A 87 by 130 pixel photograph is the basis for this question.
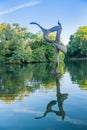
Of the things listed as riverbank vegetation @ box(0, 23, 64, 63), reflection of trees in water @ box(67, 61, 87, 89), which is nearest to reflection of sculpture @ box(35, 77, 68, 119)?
reflection of trees in water @ box(67, 61, 87, 89)

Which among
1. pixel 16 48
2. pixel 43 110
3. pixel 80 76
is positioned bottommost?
pixel 43 110

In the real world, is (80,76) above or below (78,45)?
below

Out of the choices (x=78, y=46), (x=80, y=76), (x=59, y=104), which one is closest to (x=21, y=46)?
(x=78, y=46)

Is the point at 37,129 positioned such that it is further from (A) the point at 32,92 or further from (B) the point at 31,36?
(B) the point at 31,36

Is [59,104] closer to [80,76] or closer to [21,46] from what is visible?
[80,76]

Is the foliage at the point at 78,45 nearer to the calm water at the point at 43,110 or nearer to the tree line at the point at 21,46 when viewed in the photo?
the tree line at the point at 21,46

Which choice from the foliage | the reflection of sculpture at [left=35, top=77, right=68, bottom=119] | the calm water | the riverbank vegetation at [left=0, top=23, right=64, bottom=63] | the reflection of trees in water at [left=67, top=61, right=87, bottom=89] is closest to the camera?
the calm water

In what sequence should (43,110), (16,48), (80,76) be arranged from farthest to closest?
(16,48) → (80,76) → (43,110)

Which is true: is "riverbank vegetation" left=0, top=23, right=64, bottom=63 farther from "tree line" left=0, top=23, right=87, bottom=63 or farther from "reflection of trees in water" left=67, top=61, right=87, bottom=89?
"reflection of trees in water" left=67, top=61, right=87, bottom=89

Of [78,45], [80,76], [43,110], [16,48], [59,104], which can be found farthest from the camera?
[78,45]

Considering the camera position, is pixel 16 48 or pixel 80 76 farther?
pixel 16 48

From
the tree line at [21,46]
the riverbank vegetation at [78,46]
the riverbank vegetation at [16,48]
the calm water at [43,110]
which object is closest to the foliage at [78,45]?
the riverbank vegetation at [78,46]

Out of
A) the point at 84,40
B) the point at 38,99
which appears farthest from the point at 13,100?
the point at 84,40

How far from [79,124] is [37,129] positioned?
87 cm
